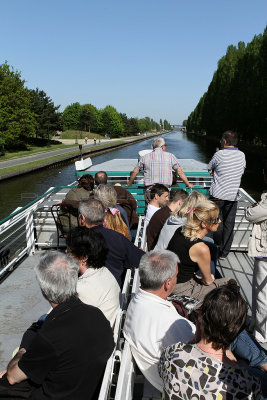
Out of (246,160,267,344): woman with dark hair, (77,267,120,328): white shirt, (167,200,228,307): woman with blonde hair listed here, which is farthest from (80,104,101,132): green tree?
(77,267,120,328): white shirt

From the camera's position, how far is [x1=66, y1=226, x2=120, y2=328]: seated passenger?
251 cm

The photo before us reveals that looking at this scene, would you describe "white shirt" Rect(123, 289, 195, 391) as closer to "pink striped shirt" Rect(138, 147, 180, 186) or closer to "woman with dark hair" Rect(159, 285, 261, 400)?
"woman with dark hair" Rect(159, 285, 261, 400)

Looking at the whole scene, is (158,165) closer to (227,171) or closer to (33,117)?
(227,171)

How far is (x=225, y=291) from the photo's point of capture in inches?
69.5

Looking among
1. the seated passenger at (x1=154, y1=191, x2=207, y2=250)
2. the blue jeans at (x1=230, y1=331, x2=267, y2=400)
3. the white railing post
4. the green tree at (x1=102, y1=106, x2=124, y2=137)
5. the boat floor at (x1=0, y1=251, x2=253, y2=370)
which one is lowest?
the green tree at (x1=102, y1=106, x2=124, y2=137)

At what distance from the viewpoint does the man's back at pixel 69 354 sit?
1811 millimetres

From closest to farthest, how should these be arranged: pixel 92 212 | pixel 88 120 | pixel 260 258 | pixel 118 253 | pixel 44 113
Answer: pixel 260 258 → pixel 118 253 → pixel 92 212 → pixel 44 113 → pixel 88 120

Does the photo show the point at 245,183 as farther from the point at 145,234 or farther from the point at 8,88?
the point at 8,88

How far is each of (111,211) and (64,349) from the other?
2.16 metres

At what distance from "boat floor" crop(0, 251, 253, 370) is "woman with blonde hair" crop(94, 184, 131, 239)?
1.28 metres

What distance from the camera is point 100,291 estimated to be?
8.32ft

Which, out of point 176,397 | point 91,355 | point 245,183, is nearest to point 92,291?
point 91,355

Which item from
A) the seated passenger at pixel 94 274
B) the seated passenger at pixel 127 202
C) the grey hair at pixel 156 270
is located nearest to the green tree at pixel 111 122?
the seated passenger at pixel 127 202

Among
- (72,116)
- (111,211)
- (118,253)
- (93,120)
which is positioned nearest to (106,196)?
(111,211)
